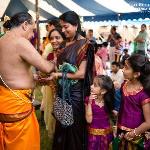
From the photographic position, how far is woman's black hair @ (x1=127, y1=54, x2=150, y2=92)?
328cm

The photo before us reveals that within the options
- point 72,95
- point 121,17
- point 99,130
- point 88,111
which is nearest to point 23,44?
point 72,95

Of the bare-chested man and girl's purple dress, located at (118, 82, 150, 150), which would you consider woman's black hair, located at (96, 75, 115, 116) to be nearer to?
girl's purple dress, located at (118, 82, 150, 150)

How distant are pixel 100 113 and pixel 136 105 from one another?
→ 0.71m

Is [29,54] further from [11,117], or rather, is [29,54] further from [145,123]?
[145,123]

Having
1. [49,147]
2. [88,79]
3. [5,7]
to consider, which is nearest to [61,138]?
[88,79]

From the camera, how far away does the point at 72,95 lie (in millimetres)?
3877

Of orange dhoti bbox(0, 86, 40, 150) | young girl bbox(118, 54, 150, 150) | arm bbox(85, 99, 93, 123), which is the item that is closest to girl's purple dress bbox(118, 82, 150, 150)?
young girl bbox(118, 54, 150, 150)

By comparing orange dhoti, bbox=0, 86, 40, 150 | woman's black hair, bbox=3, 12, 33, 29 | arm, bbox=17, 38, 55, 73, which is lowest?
orange dhoti, bbox=0, 86, 40, 150

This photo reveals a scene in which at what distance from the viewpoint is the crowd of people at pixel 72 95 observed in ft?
10.8

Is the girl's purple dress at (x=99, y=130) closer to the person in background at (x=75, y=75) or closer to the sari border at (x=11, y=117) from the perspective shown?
the person in background at (x=75, y=75)

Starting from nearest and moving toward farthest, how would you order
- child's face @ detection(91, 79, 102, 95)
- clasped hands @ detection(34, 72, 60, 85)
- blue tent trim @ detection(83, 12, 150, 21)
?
clasped hands @ detection(34, 72, 60, 85) → child's face @ detection(91, 79, 102, 95) → blue tent trim @ detection(83, 12, 150, 21)

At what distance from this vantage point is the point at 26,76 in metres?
3.49

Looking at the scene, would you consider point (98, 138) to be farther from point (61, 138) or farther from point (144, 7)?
point (144, 7)

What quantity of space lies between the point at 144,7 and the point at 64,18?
25.6 feet
